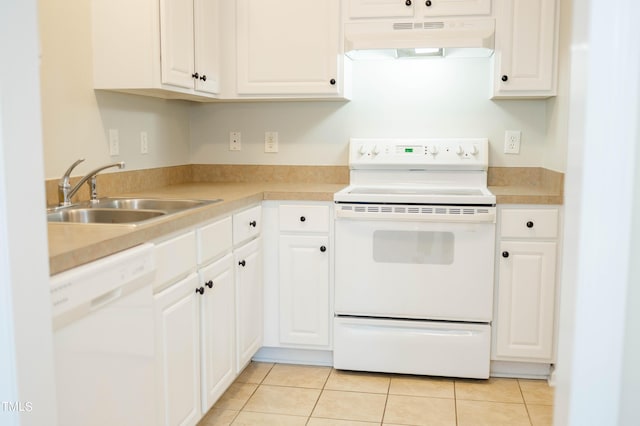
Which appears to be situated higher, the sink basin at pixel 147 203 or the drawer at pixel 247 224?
the sink basin at pixel 147 203

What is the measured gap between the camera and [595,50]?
943 millimetres

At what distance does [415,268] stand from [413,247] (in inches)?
4.0

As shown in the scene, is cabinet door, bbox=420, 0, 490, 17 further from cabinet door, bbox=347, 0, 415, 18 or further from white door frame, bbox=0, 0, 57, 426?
white door frame, bbox=0, 0, 57, 426

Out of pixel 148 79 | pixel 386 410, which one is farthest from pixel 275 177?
pixel 386 410

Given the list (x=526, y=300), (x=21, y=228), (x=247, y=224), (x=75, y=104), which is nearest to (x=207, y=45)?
(x=75, y=104)

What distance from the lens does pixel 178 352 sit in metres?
2.16

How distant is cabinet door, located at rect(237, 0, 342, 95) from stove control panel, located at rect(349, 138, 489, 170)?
400 mm

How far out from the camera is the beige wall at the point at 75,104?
2.42 metres

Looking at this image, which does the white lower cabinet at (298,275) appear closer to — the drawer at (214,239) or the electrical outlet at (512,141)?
the drawer at (214,239)

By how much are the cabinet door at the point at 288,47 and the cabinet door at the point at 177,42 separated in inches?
17.5

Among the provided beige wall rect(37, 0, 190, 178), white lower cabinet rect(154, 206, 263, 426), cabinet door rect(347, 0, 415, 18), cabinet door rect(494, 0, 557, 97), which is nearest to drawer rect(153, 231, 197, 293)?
white lower cabinet rect(154, 206, 263, 426)

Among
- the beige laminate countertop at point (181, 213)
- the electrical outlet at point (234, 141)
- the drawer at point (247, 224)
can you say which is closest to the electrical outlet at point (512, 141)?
the beige laminate countertop at point (181, 213)

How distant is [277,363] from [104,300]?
1864mm

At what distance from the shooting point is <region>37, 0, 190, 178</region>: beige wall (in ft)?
7.93
